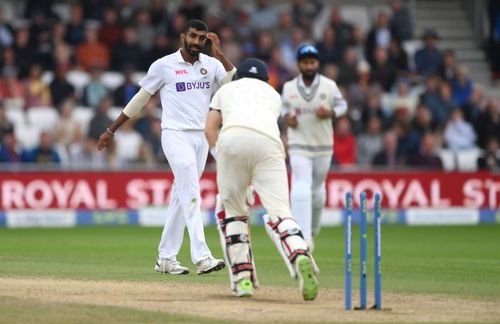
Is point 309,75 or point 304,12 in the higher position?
point 304,12

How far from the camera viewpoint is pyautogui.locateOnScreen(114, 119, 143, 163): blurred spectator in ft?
70.3

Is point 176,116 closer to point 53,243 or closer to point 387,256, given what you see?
point 387,256

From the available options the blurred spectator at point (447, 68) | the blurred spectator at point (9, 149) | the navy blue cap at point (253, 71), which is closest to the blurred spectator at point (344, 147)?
the blurred spectator at point (447, 68)

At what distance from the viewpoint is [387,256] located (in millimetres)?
14562

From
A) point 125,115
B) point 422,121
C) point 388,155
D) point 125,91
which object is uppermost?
point 125,91

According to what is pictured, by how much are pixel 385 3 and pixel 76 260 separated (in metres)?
16.1

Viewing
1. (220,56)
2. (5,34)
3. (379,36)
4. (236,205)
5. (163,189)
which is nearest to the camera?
(236,205)

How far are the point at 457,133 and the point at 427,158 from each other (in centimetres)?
153

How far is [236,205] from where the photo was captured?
997 cm

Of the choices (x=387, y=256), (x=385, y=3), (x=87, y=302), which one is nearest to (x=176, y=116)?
(x=87, y=302)

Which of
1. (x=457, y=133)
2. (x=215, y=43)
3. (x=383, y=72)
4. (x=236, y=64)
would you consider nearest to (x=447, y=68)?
(x=383, y=72)

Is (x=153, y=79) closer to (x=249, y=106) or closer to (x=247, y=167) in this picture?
(x=249, y=106)

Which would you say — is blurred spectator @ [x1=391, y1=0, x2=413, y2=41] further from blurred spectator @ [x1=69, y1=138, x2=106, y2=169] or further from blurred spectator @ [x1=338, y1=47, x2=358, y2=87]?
blurred spectator @ [x1=69, y1=138, x2=106, y2=169]

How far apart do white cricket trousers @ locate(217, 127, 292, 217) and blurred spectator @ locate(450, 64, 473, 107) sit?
15.6 metres
